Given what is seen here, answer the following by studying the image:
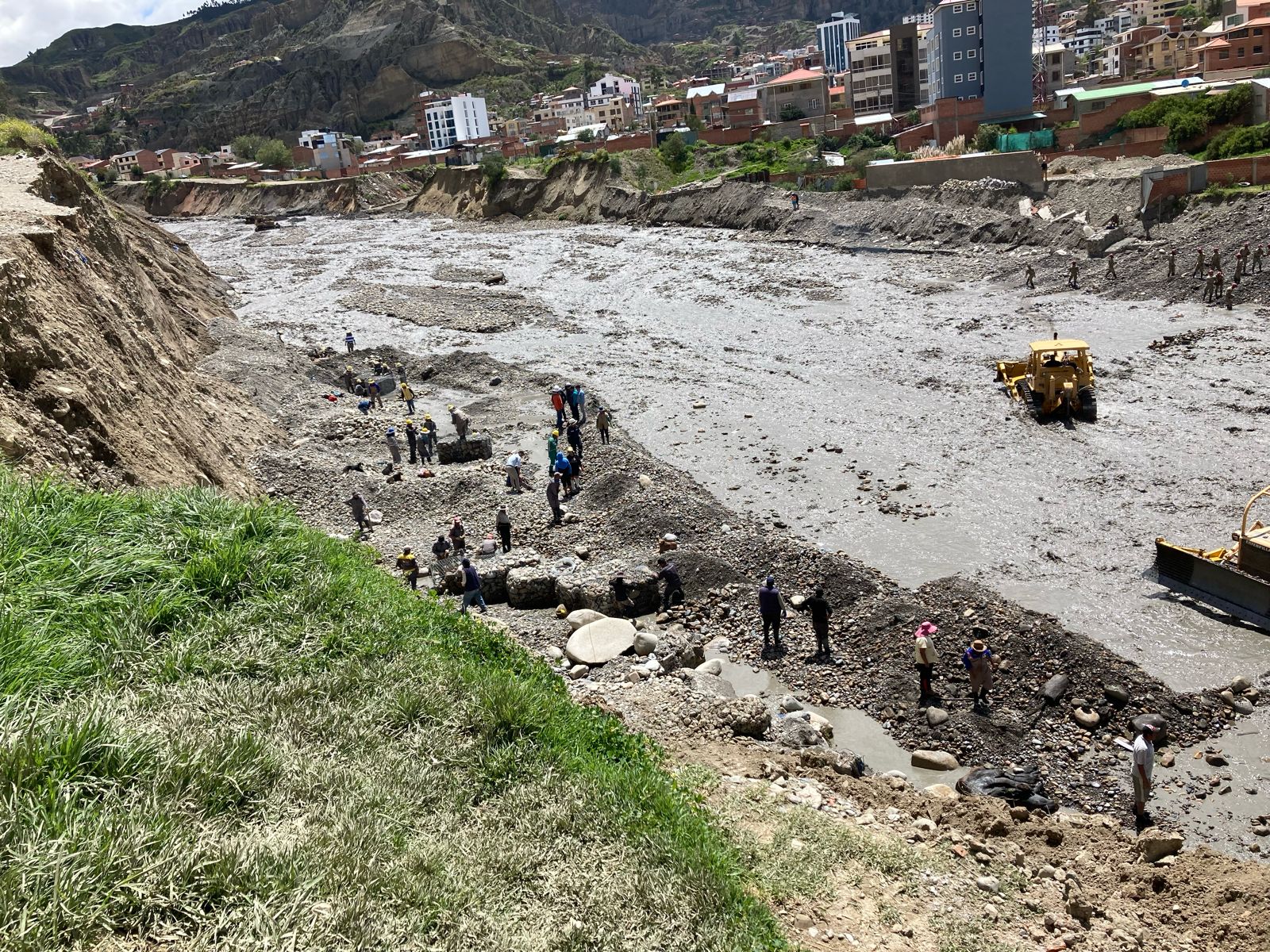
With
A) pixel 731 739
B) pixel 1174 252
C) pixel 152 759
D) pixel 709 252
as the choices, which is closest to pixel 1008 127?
pixel 709 252

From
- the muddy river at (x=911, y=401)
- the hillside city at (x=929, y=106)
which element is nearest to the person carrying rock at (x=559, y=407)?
the muddy river at (x=911, y=401)

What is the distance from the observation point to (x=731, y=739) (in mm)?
10742

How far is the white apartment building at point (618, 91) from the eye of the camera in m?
134

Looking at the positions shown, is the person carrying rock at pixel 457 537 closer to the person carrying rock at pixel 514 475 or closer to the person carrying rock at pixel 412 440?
the person carrying rock at pixel 514 475

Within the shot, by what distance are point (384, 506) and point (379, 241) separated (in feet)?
191

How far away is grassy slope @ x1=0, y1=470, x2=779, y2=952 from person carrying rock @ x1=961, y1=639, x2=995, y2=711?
5.17m

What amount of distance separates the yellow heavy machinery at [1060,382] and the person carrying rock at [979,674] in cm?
1258

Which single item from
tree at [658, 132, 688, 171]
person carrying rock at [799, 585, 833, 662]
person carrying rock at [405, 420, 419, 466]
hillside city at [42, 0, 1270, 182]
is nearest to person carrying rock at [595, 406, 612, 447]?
person carrying rock at [405, 420, 419, 466]

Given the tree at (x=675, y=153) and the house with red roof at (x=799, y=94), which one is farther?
the house with red roof at (x=799, y=94)

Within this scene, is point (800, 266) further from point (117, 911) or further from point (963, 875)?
point (117, 911)

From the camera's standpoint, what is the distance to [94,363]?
60.8 feet

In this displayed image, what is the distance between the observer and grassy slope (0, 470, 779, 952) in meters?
5.35

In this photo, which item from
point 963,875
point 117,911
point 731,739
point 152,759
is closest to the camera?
point 117,911

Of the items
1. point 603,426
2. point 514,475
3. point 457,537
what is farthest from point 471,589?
point 603,426
